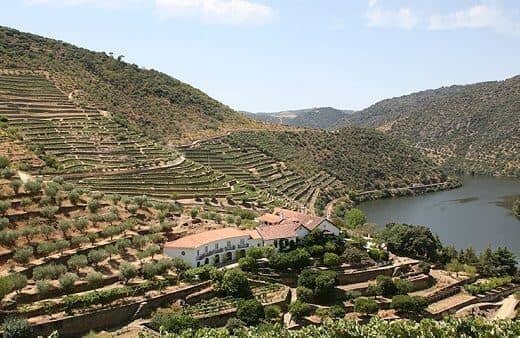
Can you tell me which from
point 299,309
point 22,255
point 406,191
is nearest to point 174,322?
point 299,309

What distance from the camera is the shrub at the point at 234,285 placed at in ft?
130

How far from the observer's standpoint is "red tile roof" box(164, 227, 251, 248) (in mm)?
43844

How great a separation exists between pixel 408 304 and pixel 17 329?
91.6 feet

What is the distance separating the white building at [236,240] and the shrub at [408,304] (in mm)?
10924

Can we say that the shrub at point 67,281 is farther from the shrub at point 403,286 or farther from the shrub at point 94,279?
the shrub at point 403,286

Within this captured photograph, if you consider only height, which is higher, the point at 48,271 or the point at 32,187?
the point at 32,187

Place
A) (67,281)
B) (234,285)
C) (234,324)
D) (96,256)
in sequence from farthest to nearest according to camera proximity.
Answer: (234,285) < (96,256) < (234,324) < (67,281)

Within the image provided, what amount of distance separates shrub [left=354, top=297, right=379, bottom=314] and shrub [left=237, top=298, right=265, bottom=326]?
323 inches

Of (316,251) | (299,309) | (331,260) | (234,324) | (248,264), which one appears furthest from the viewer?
(316,251)

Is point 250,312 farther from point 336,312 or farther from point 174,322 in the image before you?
point 336,312

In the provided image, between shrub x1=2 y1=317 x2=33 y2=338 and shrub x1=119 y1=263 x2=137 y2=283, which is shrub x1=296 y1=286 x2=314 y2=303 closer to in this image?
shrub x1=119 y1=263 x2=137 y2=283

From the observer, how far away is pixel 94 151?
70.4 meters

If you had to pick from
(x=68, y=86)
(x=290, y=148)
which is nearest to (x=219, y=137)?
(x=290, y=148)

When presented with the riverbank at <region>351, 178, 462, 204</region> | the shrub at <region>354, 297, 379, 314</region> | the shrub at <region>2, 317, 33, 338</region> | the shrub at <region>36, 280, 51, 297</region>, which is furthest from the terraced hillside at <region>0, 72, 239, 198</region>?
the riverbank at <region>351, 178, 462, 204</region>
